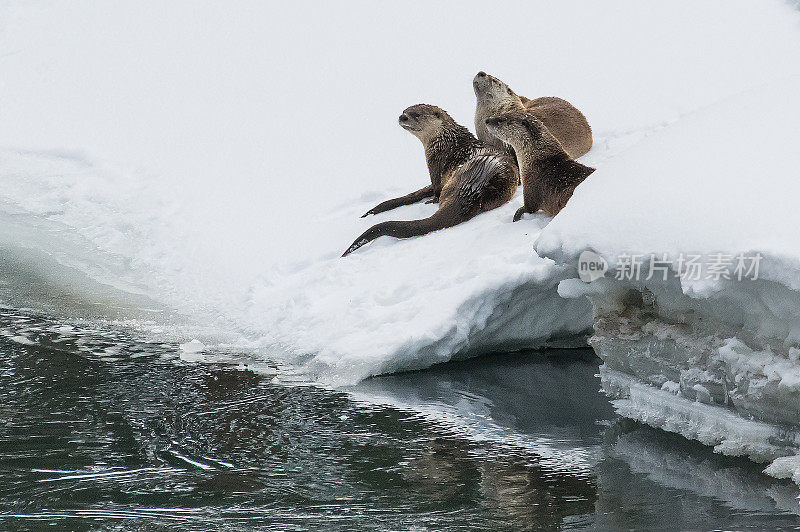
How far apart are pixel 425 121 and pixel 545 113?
33.8 inches

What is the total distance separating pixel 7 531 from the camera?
9.39ft

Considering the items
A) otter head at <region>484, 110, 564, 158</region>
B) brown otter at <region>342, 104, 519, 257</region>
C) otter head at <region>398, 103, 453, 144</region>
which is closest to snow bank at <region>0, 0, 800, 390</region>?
brown otter at <region>342, 104, 519, 257</region>

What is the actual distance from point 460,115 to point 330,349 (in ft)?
18.9

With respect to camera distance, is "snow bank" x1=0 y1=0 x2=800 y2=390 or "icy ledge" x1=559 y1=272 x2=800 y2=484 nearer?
"icy ledge" x1=559 y1=272 x2=800 y2=484

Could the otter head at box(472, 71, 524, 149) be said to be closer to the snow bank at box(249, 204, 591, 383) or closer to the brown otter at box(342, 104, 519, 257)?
the brown otter at box(342, 104, 519, 257)

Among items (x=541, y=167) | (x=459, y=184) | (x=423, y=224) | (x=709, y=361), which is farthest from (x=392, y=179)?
(x=709, y=361)

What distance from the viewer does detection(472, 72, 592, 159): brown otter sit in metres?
7.12

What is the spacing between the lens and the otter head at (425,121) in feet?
23.7

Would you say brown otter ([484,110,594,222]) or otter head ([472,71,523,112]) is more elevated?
otter head ([472,71,523,112])

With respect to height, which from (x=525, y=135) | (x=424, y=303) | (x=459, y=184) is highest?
(x=525, y=135)

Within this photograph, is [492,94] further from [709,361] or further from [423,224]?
[709,361]

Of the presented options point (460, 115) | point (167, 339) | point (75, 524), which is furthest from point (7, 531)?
point (460, 115)

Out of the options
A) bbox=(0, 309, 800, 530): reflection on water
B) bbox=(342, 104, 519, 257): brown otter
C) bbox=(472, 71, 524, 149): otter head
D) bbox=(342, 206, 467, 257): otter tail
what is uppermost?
bbox=(472, 71, 524, 149): otter head

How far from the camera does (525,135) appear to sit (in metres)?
6.05
